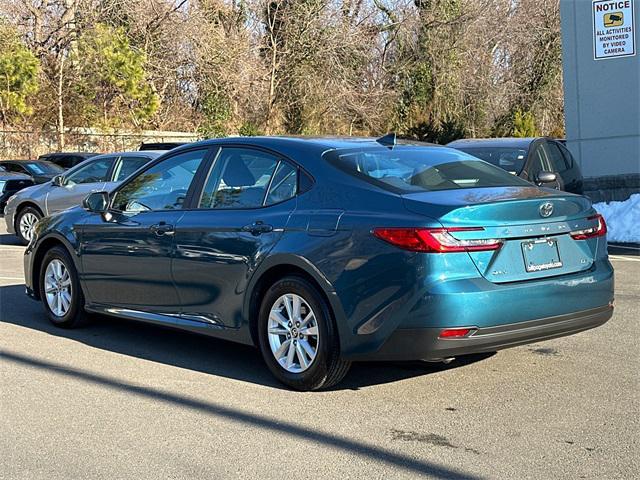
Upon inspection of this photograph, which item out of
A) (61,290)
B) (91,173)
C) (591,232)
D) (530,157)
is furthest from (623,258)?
(91,173)

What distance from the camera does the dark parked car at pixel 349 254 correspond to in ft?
16.9

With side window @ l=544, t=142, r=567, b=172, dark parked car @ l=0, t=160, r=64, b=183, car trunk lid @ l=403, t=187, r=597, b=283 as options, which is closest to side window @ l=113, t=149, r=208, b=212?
car trunk lid @ l=403, t=187, r=597, b=283

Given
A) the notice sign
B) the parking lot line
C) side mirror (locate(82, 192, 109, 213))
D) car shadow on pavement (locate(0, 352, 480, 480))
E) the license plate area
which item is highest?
the notice sign

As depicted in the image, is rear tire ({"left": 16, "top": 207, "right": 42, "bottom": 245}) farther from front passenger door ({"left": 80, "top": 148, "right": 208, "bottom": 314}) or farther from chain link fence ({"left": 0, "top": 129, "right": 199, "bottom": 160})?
chain link fence ({"left": 0, "top": 129, "right": 199, "bottom": 160})

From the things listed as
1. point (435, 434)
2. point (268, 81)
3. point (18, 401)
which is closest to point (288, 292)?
point (435, 434)

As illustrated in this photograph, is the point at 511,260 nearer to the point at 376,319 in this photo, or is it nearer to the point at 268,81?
the point at 376,319

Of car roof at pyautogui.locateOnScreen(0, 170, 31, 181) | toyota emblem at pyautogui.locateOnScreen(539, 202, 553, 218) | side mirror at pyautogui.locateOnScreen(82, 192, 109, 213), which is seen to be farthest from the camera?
car roof at pyautogui.locateOnScreen(0, 170, 31, 181)

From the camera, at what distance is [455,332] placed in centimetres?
512

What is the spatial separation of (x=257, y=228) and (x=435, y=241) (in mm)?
1366

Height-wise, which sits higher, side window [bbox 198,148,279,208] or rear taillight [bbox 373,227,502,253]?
side window [bbox 198,148,279,208]

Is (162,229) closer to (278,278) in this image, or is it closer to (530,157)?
(278,278)

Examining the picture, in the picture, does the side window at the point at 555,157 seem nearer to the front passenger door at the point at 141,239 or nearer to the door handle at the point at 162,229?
the front passenger door at the point at 141,239

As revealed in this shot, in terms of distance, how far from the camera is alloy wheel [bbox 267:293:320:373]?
5633 mm

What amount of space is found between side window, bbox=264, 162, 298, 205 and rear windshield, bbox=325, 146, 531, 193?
0.27 meters
